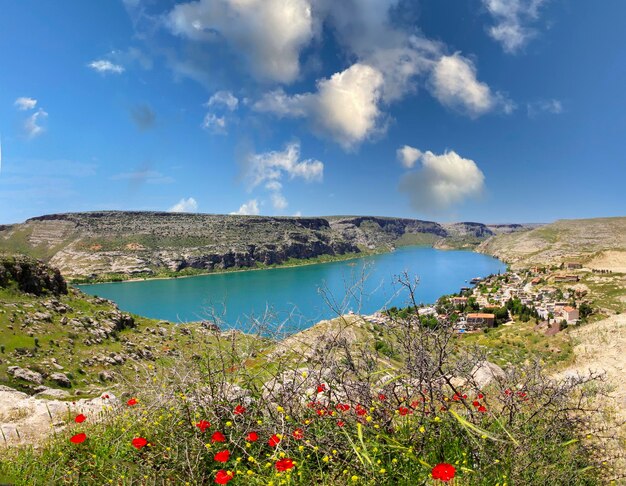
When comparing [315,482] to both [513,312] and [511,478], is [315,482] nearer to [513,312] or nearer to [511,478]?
[511,478]

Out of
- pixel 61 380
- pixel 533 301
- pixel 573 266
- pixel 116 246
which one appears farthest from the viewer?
pixel 116 246

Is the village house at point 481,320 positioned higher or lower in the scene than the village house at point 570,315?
lower

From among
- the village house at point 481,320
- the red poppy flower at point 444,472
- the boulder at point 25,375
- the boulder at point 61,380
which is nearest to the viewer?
the red poppy flower at point 444,472

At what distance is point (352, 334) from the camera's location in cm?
539

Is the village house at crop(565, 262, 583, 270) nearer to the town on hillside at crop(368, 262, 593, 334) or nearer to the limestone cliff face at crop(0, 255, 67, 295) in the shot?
the town on hillside at crop(368, 262, 593, 334)

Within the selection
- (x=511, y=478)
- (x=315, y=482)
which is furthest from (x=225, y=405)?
(x=511, y=478)

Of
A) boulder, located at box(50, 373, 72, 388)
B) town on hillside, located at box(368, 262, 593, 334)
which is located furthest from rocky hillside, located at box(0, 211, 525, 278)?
boulder, located at box(50, 373, 72, 388)

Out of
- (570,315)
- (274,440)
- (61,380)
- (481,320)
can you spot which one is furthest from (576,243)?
(274,440)

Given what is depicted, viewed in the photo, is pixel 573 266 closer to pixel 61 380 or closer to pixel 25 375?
pixel 61 380

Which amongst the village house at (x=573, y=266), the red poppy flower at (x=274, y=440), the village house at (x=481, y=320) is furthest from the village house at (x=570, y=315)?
the village house at (x=573, y=266)

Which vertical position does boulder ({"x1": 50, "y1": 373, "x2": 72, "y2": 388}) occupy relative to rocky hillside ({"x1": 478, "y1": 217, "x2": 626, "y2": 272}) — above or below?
below

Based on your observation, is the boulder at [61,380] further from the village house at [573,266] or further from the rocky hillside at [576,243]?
the rocky hillside at [576,243]

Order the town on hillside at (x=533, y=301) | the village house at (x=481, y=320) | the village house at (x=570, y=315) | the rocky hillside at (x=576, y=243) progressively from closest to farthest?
the village house at (x=570, y=315), the town on hillside at (x=533, y=301), the village house at (x=481, y=320), the rocky hillside at (x=576, y=243)

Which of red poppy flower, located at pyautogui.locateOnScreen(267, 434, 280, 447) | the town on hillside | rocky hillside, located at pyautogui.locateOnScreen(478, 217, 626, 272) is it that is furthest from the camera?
rocky hillside, located at pyautogui.locateOnScreen(478, 217, 626, 272)
